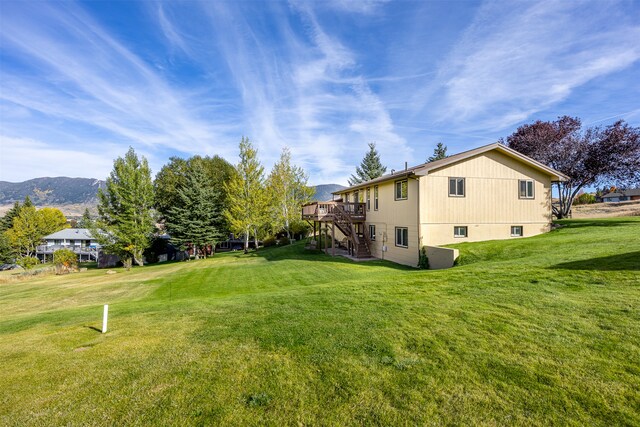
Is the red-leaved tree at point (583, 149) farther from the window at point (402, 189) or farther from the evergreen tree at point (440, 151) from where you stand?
the evergreen tree at point (440, 151)

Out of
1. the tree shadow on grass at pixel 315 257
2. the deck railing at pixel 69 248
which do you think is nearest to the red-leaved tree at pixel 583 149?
the tree shadow on grass at pixel 315 257

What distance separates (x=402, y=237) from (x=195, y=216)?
24.2 meters

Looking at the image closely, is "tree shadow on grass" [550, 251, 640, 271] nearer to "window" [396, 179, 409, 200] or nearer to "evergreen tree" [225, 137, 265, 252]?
"window" [396, 179, 409, 200]

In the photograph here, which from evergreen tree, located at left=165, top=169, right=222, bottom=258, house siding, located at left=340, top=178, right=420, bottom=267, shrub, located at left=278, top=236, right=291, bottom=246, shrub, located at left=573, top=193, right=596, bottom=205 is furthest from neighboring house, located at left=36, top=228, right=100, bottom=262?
shrub, located at left=573, top=193, right=596, bottom=205

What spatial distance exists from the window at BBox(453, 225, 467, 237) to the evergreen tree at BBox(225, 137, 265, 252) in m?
20.7

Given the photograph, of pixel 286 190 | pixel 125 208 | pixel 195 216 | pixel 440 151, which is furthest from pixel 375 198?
pixel 440 151

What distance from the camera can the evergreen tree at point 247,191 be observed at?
105ft

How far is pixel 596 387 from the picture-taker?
11.1 feet

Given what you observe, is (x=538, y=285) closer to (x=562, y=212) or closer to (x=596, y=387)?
(x=596, y=387)

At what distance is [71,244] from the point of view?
5366 cm

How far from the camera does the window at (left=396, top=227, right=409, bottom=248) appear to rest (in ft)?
61.0

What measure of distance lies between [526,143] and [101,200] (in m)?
43.4

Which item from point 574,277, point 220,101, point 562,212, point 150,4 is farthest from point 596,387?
point 562,212

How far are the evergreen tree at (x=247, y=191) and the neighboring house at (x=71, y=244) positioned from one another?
120ft
